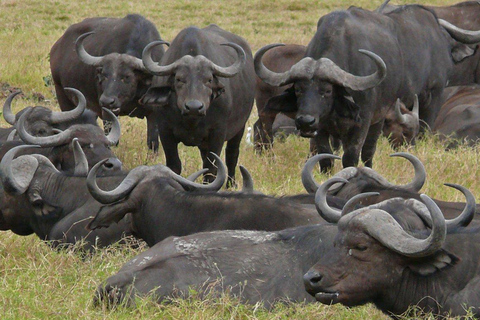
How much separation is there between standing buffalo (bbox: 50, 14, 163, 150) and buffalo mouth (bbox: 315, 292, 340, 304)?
17.7ft

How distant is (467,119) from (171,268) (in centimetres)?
787

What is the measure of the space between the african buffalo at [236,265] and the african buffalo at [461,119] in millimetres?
6309

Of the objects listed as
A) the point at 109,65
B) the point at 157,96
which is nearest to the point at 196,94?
the point at 157,96

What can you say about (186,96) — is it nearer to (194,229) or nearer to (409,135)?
(194,229)

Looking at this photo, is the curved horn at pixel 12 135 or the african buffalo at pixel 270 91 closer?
the curved horn at pixel 12 135

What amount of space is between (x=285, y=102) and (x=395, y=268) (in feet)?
14.4

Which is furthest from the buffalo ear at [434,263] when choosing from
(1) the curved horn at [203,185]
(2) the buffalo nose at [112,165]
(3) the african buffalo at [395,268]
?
(2) the buffalo nose at [112,165]

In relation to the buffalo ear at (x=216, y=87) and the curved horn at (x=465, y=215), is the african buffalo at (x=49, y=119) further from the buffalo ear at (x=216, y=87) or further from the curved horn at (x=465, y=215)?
the curved horn at (x=465, y=215)

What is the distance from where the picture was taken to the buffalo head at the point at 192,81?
28.8ft

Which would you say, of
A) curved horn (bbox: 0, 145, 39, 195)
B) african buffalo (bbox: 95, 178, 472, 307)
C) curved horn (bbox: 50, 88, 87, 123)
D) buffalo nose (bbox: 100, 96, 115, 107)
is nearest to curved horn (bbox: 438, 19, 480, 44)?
buffalo nose (bbox: 100, 96, 115, 107)

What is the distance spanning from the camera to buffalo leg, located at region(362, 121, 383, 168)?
9.98 meters

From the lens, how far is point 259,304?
208 inches

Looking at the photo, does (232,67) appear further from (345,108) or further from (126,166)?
(126,166)

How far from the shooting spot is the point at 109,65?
10.6m
